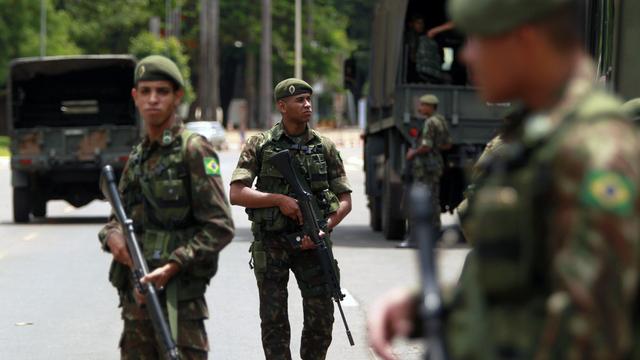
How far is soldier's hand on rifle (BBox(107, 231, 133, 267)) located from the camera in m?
5.18

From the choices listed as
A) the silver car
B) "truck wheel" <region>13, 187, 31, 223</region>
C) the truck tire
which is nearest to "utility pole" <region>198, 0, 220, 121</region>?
the silver car

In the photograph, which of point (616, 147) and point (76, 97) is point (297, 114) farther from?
point (76, 97)

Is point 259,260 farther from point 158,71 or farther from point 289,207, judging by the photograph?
point 158,71

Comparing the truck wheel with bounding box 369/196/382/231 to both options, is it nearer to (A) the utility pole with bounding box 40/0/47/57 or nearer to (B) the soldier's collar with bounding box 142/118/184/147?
(B) the soldier's collar with bounding box 142/118/184/147

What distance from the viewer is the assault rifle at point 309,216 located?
23.9 ft

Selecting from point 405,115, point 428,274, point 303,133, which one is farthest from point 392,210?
point 428,274

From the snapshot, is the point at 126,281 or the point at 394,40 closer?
the point at 126,281

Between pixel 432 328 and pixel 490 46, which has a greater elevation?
pixel 490 46

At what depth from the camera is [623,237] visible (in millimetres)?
2645

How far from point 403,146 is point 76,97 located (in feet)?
26.1

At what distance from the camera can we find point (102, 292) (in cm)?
1263

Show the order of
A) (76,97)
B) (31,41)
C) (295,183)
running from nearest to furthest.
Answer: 1. (295,183)
2. (76,97)
3. (31,41)

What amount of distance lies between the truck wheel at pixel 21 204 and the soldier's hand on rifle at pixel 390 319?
18.7 meters


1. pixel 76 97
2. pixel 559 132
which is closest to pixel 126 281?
pixel 559 132
